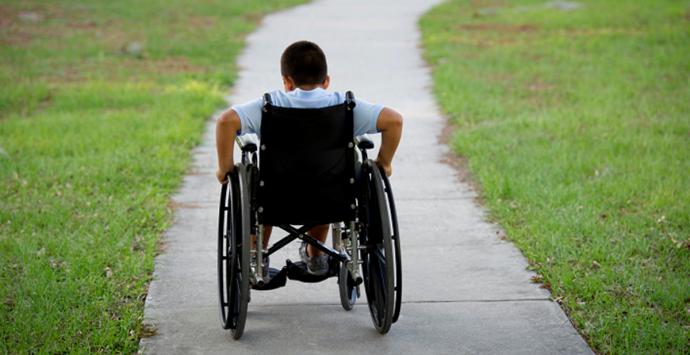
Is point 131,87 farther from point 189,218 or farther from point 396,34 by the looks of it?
point 396,34

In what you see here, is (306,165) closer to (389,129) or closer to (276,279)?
(389,129)

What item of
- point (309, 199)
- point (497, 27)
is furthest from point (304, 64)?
point (497, 27)

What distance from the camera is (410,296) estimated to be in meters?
3.84

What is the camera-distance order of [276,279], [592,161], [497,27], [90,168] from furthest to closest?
[497,27] < [592,161] < [90,168] < [276,279]

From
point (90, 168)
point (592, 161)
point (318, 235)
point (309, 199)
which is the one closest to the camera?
point (309, 199)

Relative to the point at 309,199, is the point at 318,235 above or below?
below

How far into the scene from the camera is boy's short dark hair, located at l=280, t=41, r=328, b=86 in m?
3.19

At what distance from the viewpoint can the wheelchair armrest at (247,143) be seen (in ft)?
10.4

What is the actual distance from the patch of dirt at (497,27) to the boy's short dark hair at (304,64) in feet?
42.7

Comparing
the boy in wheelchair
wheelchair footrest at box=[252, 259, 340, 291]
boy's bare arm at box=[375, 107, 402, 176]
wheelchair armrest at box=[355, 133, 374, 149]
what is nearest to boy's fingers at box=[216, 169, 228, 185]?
the boy in wheelchair

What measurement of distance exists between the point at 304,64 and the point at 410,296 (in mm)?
1414

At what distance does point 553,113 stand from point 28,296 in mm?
5985

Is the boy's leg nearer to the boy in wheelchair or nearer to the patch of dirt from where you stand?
the boy in wheelchair

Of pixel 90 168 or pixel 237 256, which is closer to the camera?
pixel 237 256
